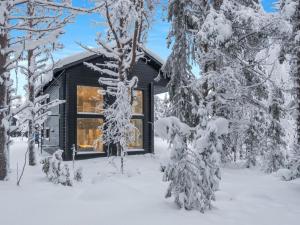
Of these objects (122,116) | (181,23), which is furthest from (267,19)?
(122,116)

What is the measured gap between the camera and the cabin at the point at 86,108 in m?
17.5

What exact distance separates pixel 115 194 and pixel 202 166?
2.14 metres

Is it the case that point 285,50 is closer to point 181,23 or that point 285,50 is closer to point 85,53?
point 181,23

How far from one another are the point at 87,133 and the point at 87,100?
6.19ft

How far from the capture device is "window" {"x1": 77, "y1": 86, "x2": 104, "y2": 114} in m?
18.1

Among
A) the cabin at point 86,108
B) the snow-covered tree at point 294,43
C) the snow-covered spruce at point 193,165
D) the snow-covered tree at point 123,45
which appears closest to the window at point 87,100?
the cabin at point 86,108

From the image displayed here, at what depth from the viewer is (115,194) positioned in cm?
688

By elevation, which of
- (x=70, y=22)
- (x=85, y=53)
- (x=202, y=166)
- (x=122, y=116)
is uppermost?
(x=85, y=53)

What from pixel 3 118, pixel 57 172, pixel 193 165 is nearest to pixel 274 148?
pixel 193 165

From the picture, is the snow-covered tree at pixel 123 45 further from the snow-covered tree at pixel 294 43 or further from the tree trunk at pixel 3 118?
the snow-covered tree at pixel 294 43

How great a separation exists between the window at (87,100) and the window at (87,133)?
1.71ft

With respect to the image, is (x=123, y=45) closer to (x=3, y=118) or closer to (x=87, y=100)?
(x=87, y=100)

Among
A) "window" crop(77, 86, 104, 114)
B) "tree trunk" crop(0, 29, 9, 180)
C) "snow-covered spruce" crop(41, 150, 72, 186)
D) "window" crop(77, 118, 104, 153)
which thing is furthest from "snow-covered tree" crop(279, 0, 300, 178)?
"window" crop(77, 118, 104, 153)

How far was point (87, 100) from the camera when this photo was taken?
60.3 feet
